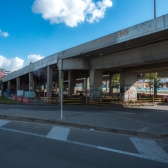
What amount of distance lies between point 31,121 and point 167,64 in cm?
1713

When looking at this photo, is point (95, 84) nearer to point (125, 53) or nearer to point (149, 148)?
point (125, 53)

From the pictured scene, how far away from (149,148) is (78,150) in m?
2.25

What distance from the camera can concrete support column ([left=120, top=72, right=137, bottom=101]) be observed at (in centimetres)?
2819

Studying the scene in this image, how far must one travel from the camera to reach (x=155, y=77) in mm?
42156

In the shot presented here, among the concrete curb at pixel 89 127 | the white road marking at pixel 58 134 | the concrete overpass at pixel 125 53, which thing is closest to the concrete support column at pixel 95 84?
the concrete overpass at pixel 125 53

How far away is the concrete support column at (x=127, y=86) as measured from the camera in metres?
28.2

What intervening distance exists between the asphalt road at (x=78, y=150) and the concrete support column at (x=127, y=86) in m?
21.0

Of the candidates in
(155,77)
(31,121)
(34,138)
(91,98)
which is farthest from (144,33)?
(155,77)

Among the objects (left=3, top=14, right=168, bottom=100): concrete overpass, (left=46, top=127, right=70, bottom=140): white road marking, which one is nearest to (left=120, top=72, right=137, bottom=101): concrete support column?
(left=3, top=14, right=168, bottom=100): concrete overpass

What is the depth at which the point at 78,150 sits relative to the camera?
5.70 m

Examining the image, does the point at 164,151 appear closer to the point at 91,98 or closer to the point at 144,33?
the point at 144,33

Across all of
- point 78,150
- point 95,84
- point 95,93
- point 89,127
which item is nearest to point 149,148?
point 78,150

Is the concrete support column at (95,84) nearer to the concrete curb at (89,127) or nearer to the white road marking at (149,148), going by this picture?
the concrete curb at (89,127)

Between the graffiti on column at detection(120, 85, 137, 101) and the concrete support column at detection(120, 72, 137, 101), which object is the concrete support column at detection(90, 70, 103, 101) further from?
the graffiti on column at detection(120, 85, 137, 101)
